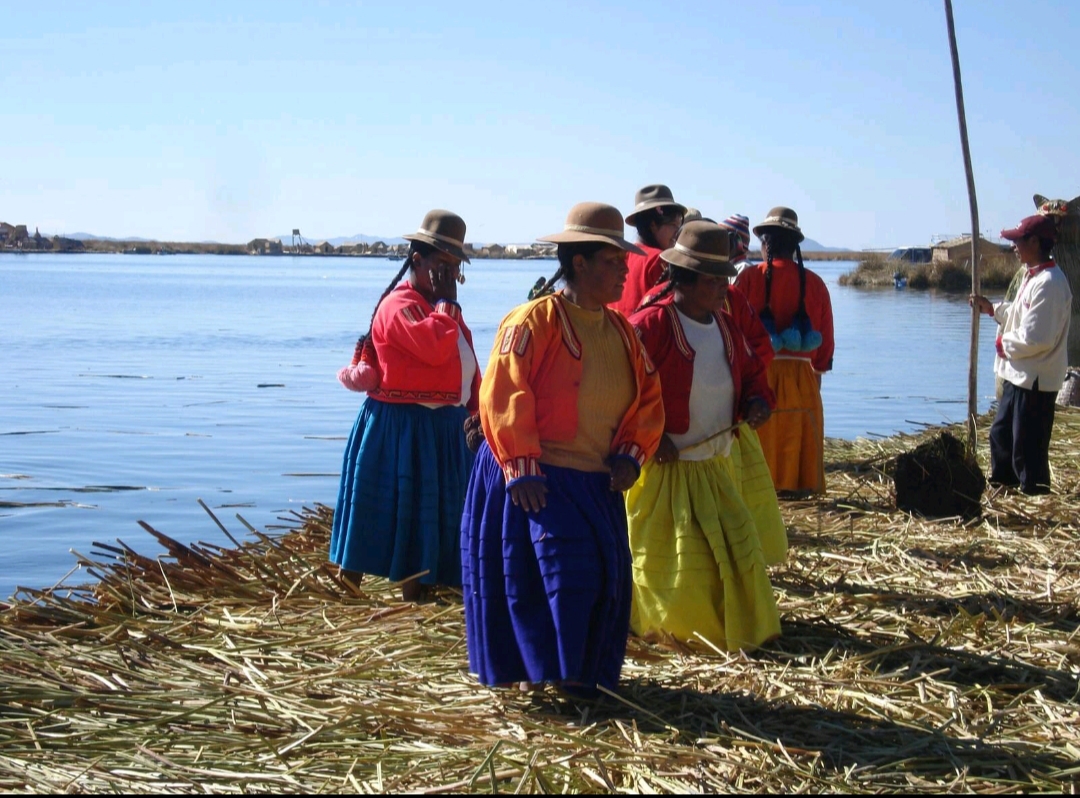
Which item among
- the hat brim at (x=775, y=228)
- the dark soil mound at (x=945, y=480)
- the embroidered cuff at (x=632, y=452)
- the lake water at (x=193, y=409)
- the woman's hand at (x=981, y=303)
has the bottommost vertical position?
the lake water at (x=193, y=409)

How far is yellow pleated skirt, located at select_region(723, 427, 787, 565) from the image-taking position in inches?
230

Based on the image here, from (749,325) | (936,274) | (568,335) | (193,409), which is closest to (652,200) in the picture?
(749,325)

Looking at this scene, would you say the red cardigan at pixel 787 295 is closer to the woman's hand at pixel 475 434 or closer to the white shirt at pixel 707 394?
the white shirt at pixel 707 394

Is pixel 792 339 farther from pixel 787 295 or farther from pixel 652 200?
pixel 652 200

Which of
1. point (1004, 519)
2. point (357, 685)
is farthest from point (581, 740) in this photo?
point (1004, 519)

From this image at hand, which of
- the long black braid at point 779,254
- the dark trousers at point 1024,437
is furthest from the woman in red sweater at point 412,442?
the dark trousers at point 1024,437

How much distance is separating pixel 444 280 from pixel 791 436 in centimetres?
293

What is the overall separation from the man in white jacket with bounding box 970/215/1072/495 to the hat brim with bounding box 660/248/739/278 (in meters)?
3.36

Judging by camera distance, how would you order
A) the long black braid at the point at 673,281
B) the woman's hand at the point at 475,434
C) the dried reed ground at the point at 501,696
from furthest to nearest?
1. the long black braid at the point at 673,281
2. the woman's hand at the point at 475,434
3. the dried reed ground at the point at 501,696

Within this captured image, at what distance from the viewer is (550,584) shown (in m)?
4.31

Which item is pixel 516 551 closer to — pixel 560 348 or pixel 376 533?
pixel 560 348

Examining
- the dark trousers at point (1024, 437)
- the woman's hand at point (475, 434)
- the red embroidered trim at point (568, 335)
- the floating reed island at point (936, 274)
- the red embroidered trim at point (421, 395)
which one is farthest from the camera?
the floating reed island at point (936, 274)

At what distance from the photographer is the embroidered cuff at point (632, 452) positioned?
14.7ft

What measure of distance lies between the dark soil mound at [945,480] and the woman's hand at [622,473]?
3853mm
